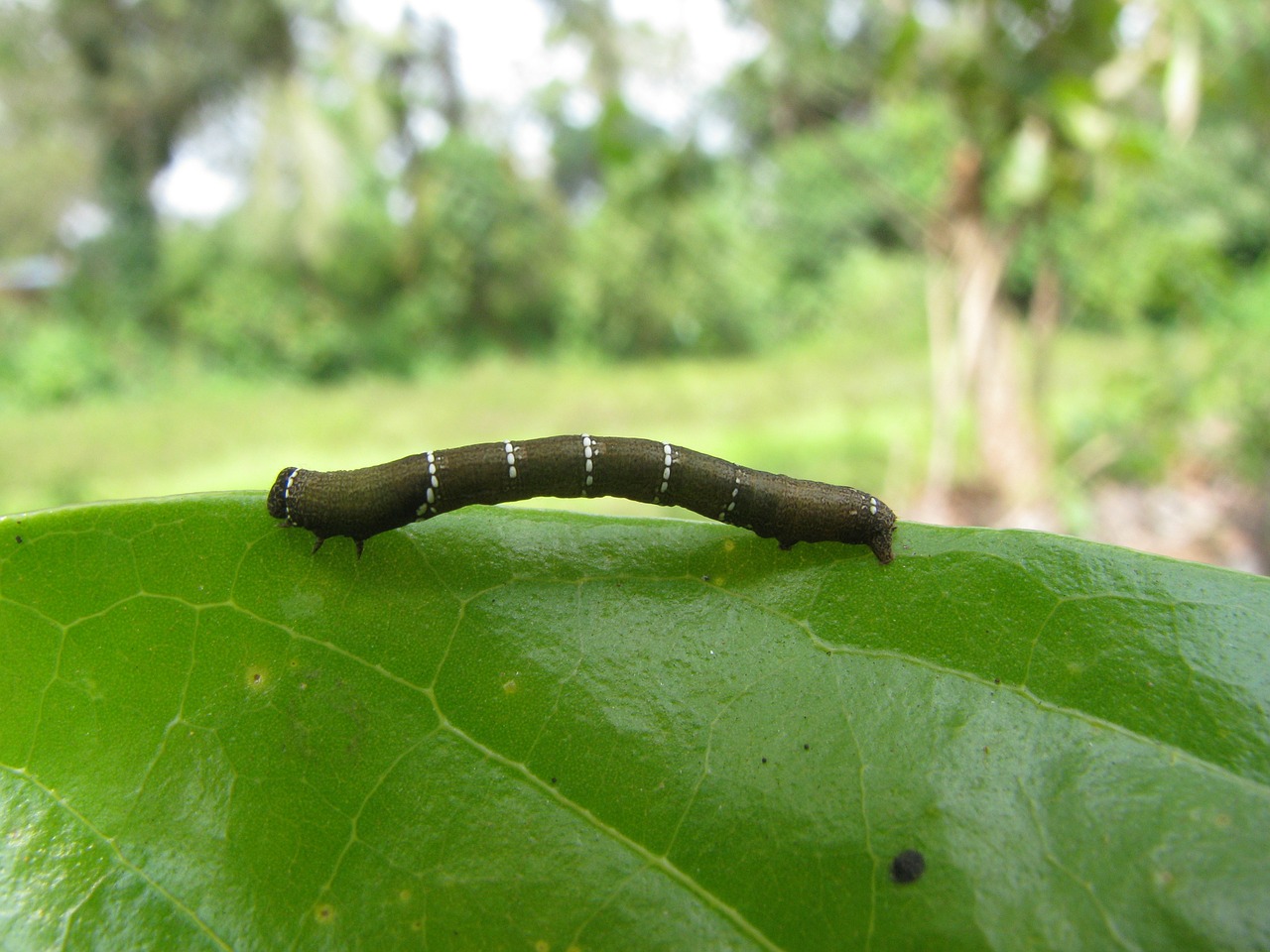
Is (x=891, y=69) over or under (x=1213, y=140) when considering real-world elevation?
under

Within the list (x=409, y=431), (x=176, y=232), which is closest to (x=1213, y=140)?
(x=409, y=431)

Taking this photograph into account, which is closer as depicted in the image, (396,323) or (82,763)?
(82,763)

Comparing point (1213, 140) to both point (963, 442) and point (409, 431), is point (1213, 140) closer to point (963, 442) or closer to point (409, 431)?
point (963, 442)

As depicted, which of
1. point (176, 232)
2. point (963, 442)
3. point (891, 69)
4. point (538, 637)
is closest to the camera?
point (538, 637)

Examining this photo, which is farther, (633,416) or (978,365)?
(633,416)

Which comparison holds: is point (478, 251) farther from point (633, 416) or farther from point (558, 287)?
point (633, 416)

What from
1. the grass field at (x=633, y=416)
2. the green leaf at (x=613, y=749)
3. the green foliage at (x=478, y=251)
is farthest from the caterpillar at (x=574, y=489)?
the green foliage at (x=478, y=251)

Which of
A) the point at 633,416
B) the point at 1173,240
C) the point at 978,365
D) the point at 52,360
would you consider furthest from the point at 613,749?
the point at 52,360
